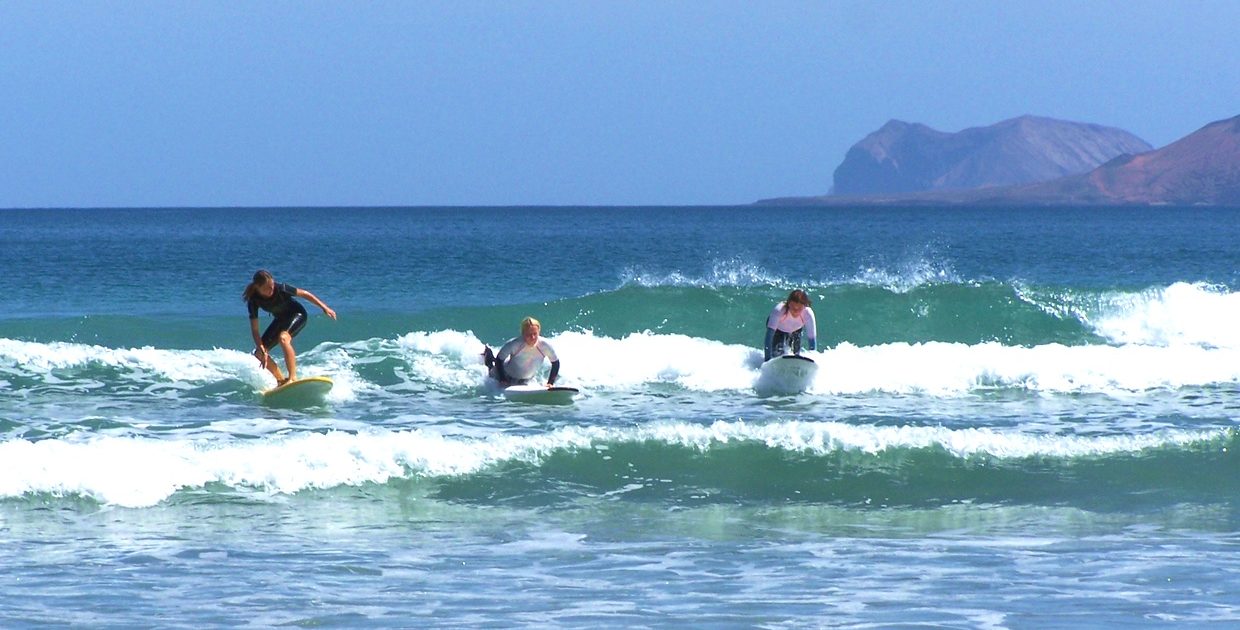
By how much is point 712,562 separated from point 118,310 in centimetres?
2396

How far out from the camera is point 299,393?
Result: 54.1 ft

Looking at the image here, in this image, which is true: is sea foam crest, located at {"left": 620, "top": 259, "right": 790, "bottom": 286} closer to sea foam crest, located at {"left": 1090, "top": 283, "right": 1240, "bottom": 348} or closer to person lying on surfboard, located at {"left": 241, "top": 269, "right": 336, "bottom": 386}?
sea foam crest, located at {"left": 1090, "top": 283, "right": 1240, "bottom": 348}

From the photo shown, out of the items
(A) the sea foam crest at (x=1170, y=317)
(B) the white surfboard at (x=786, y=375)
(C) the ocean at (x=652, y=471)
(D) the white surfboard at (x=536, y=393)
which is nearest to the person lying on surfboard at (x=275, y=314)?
(C) the ocean at (x=652, y=471)

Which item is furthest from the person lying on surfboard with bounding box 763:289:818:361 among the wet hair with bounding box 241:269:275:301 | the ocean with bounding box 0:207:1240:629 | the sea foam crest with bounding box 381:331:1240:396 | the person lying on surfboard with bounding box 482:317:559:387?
the wet hair with bounding box 241:269:275:301

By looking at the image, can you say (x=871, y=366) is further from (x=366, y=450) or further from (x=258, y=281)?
(x=366, y=450)

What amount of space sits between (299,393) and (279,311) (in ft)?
3.31

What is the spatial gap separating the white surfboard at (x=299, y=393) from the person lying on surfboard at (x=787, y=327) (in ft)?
18.1

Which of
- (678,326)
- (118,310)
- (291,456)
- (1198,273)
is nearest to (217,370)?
(291,456)

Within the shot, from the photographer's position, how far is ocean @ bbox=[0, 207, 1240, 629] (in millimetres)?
8492

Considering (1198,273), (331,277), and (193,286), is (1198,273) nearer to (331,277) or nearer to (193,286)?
(331,277)

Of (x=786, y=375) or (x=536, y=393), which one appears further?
(x=786, y=375)

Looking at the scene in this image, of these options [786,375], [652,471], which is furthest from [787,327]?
[652,471]

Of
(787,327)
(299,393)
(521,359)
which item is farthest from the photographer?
(787,327)

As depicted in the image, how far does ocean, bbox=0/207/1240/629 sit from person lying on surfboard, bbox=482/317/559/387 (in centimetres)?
35
